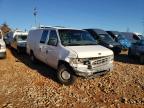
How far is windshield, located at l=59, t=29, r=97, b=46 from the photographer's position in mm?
8703

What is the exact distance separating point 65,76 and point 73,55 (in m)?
0.94

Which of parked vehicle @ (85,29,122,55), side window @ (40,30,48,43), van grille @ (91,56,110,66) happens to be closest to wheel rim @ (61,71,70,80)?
van grille @ (91,56,110,66)

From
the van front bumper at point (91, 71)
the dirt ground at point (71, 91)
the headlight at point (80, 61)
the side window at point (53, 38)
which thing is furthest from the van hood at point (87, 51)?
the dirt ground at point (71, 91)

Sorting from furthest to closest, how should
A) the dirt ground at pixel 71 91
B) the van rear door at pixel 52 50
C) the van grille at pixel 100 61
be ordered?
the van rear door at pixel 52 50
the van grille at pixel 100 61
the dirt ground at pixel 71 91

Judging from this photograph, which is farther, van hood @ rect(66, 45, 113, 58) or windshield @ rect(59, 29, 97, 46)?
windshield @ rect(59, 29, 97, 46)

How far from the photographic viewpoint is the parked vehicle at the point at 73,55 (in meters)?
7.67

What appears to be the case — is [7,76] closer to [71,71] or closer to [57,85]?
[57,85]

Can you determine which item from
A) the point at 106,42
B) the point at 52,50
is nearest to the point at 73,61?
the point at 52,50

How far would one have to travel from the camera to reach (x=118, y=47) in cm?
1727

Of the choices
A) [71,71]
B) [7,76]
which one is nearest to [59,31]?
[71,71]

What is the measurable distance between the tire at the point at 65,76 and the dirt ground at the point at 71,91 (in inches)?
7.7

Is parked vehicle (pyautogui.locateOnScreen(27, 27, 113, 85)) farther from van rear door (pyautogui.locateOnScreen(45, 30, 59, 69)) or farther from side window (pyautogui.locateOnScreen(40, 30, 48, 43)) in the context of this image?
side window (pyautogui.locateOnScreen(40, 30, 48, 43))

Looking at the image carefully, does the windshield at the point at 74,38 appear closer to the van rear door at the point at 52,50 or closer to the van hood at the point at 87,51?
the van rear door at the point at 52,50

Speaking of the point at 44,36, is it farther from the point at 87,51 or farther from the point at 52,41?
the point at 87,51
